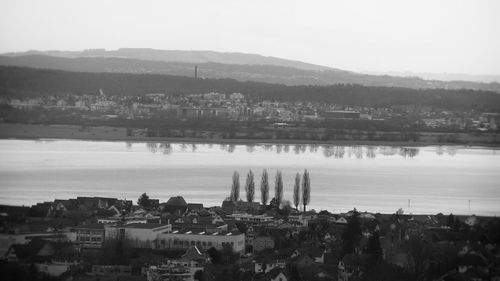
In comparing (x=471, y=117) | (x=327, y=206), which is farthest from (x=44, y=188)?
(x=471, y=117)

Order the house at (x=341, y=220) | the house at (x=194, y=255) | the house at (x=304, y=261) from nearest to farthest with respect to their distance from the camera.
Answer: the house at (x=304, y=261) < the house at (x=194, y=255) < the house at (x=341, y=220)

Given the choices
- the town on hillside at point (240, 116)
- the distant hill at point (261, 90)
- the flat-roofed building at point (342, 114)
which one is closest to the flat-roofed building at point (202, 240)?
the town on hillside at point (240, 116)

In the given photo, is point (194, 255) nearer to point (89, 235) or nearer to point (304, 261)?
point (304, 261)

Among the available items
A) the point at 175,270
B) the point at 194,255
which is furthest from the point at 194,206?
the point at 175,270

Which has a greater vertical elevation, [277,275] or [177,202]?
[277,275]

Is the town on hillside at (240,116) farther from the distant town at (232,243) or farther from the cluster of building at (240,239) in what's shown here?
the distant town at (232,243)

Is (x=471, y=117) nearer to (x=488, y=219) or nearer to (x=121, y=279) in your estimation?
(x=488, y=219)

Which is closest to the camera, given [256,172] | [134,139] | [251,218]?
[251,218]
